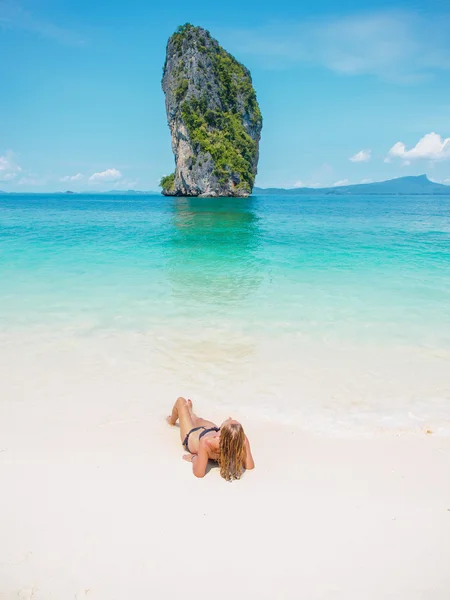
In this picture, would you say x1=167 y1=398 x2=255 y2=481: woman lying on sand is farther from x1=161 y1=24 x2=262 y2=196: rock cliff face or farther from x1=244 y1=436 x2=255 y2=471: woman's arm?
x1=161 y1=24 x2=262 y2=196: rock cliff face

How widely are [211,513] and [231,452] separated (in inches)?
21.7

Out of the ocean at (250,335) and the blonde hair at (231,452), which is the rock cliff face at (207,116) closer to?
the ocean at (250,335)

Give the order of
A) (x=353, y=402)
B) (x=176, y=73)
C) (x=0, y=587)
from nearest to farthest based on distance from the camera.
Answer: (x=0, y=587) < (x=353, y=402) < (x=176, y=73)

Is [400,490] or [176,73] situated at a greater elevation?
[176,73]

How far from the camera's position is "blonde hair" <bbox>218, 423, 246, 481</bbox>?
3657mm

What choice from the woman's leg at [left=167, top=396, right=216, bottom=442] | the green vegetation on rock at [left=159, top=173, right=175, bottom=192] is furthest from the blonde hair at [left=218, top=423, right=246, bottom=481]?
the green vegetation on rock at [left=159, top=173, right=175, bottom=192]

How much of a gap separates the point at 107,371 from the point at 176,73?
98.8m

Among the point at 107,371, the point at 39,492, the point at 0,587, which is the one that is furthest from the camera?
the point at 107,371

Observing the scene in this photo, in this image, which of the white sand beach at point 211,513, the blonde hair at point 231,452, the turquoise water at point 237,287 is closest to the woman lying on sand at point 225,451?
the blonde hair at point 231,452

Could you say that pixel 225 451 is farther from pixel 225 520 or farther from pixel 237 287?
pixel 237 287

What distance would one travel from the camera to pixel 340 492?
11.5ft

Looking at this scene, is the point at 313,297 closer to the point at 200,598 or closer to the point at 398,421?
the point at 398,421

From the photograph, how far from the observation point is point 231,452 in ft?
12.0

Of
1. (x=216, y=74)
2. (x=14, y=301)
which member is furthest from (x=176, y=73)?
(x=14, y=301)
